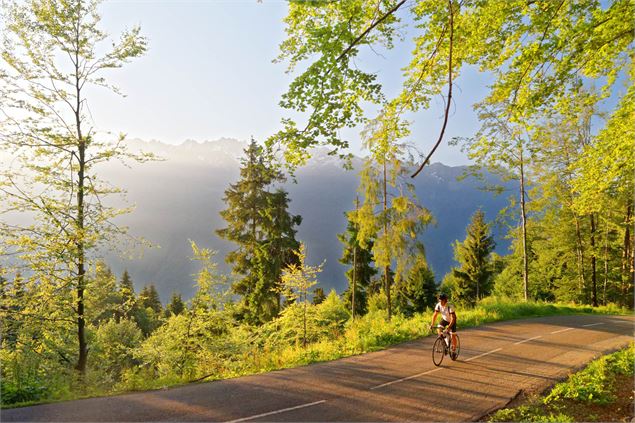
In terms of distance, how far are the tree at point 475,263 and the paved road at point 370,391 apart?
33720 millimetres

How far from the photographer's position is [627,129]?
10.4 meters

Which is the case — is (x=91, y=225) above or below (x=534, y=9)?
below

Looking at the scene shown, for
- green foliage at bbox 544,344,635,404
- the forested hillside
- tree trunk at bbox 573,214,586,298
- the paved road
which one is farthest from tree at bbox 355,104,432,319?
tree trunk at bbox 573,214,586,298

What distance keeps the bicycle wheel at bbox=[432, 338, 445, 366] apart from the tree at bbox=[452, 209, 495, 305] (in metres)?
37.5

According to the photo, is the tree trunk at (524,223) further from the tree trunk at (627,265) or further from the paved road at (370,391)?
the tree trunk at (627,265)

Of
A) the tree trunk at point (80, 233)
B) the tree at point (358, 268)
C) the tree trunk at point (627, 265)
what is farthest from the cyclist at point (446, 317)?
the tree trunk at point (627, 265)

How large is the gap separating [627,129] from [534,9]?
5.43 metres

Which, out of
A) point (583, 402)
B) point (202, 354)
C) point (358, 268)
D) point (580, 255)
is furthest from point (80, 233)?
point (580, 255)

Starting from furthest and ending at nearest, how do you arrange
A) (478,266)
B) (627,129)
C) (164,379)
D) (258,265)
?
(478,266), (258,265), (164,379), (627,129)

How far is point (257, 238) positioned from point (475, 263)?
105 ft

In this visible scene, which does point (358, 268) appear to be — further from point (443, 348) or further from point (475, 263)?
point (443, 348)

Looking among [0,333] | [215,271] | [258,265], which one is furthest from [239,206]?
[0,333]

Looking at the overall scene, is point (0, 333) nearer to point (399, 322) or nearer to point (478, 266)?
point (399, 322)

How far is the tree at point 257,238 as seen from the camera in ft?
93.6
